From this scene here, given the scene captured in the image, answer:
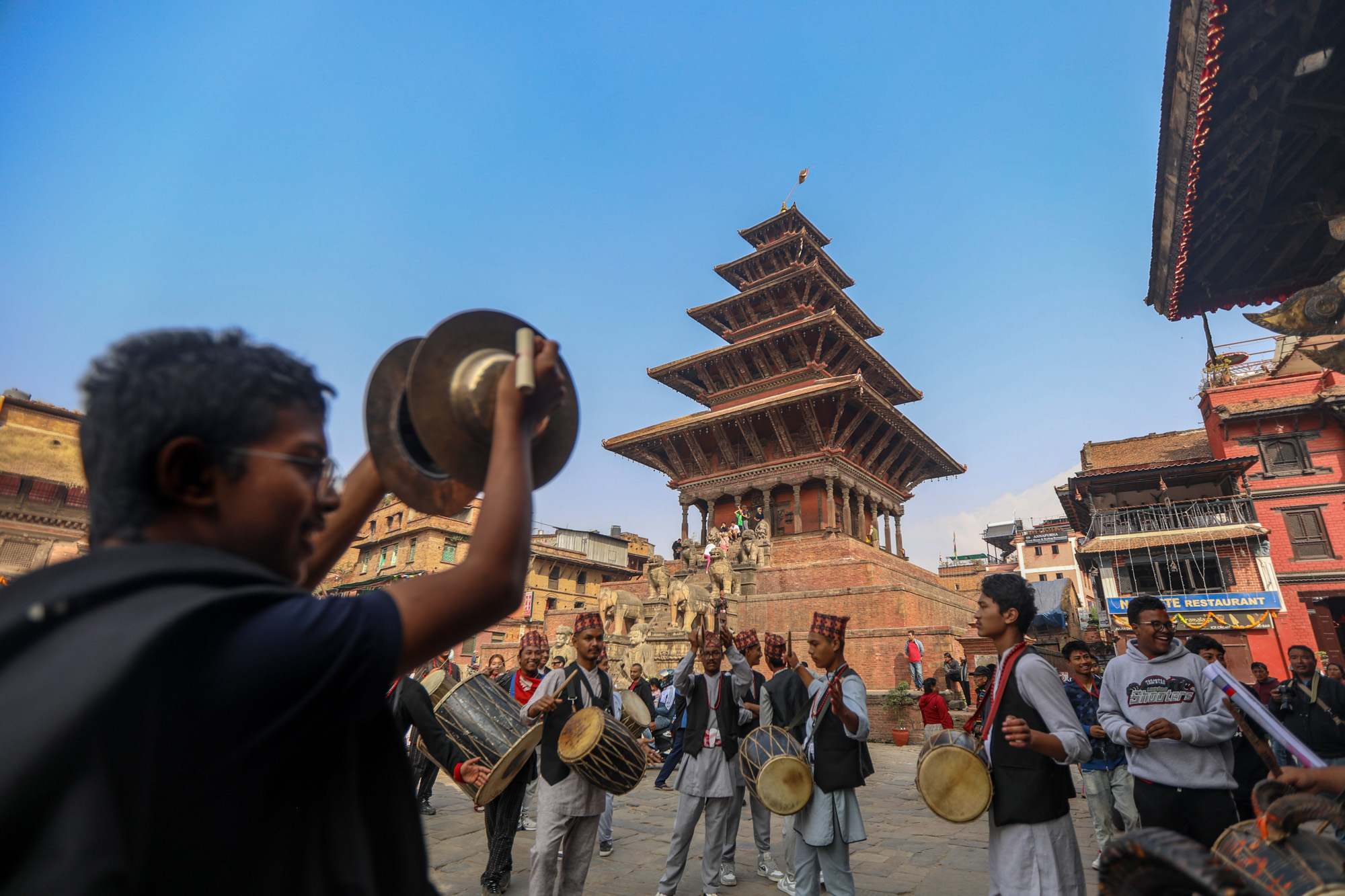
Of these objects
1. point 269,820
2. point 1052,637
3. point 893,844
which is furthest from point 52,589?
point 1052,637

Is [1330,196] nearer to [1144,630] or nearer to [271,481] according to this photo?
[1144,630]

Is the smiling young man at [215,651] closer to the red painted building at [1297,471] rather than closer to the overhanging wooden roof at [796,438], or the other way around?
the overhanging wooden roof at [796,438]

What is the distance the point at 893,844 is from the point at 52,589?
7.00 meters

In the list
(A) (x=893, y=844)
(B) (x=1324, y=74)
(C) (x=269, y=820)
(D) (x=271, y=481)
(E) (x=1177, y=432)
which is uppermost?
(E) (x=1177, y=432)

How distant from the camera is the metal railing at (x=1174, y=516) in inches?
945

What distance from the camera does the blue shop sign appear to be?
21750 mm

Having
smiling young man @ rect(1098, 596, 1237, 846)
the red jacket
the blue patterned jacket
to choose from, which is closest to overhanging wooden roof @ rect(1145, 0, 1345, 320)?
smiling young man @ rect(1098, 596, 1237, 846)

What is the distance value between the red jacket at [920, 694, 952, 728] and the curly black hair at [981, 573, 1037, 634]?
24.8ft

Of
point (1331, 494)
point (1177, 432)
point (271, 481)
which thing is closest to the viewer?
point (271, 481)

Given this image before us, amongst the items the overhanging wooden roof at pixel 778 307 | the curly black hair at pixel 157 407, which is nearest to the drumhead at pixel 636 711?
the curly black hair at pixel 157 407

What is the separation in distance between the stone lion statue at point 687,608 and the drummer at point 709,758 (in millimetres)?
11322

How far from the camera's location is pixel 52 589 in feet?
2.44

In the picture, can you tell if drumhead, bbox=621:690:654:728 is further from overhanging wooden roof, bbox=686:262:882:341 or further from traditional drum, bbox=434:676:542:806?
overhanging wooden roof, bbox=686:262:882:341

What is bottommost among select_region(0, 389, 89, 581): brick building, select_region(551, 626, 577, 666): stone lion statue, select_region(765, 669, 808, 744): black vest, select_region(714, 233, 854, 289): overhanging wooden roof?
select_region(765, 669, 808, 744): black vest
